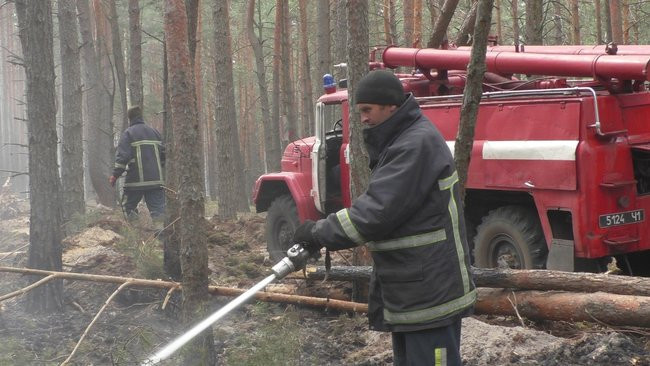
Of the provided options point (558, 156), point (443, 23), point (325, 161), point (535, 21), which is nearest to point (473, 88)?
point (558, 156)

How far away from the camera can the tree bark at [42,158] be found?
7.84m

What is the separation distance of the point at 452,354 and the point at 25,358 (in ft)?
12.5

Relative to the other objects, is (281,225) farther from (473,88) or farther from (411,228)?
(411,228)

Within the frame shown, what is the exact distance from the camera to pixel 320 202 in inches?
377

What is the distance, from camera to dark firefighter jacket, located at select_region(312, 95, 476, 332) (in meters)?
3.76

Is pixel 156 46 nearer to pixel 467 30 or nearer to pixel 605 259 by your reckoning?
pixel 467 30

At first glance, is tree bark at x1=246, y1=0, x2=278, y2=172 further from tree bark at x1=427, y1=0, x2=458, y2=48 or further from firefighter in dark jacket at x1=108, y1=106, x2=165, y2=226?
tree bark at x1=427, y1=0, x2=458, y2=48

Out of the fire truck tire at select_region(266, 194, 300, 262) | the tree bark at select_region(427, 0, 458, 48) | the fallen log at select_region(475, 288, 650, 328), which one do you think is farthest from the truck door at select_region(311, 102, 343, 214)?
the fallen log at select_region(475, 288, 650, 328)

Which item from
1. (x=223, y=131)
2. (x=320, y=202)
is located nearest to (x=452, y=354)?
(x=320, y=202)

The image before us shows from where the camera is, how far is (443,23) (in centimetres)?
1024

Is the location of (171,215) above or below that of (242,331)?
above

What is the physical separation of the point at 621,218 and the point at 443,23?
4.19 m

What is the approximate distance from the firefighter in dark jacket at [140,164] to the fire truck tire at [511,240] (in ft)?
18.3

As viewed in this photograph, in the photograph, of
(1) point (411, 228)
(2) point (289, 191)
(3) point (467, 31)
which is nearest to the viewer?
(1) point (411, 228)
